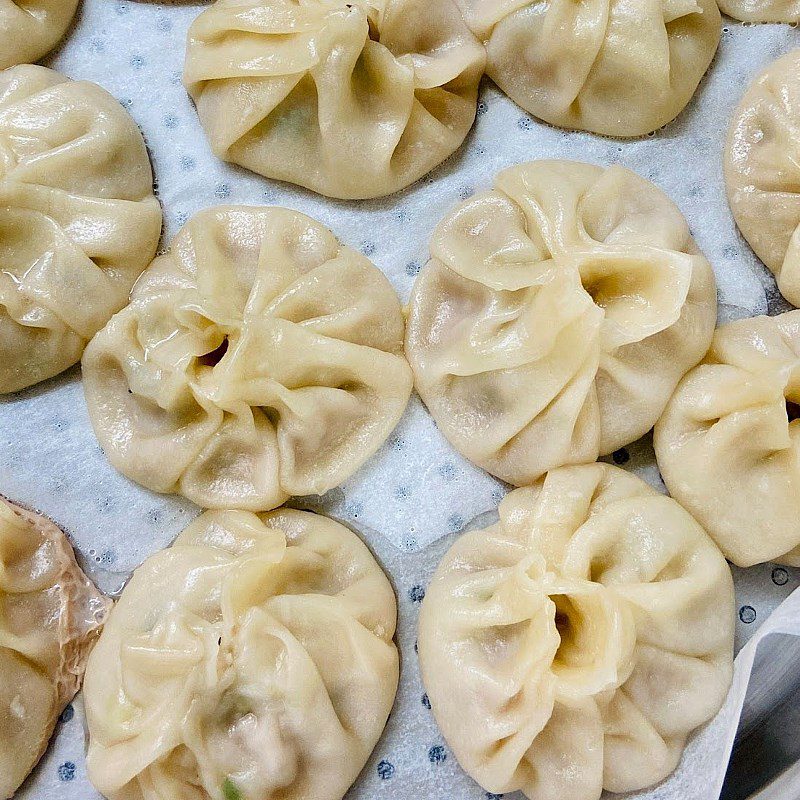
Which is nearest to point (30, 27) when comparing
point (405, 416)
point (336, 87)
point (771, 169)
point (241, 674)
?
point (336, 87)

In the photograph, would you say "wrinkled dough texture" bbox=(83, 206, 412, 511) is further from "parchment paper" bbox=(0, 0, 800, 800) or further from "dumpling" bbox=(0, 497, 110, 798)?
"dumpling" bbox=(0, 497, 110, 798)

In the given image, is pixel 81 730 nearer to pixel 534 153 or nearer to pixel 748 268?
pixel 534 153

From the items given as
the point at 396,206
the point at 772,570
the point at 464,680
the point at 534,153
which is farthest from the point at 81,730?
the point at 534,153

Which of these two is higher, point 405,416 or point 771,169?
point 771,169

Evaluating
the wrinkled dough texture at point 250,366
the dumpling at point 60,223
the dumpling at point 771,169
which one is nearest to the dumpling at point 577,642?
the wrinkled dough texture at point 250,366

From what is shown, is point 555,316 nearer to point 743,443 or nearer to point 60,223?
point 743,443
